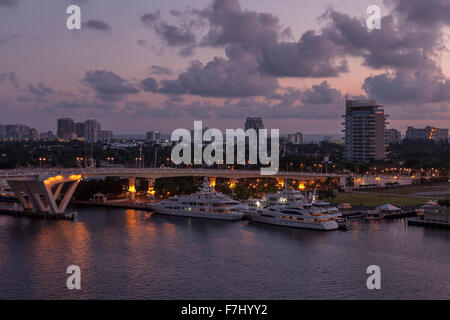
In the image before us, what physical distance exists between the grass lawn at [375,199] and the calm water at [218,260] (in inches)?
313

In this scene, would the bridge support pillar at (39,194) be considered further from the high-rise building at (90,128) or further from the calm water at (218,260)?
the high-rise building at (90,128)

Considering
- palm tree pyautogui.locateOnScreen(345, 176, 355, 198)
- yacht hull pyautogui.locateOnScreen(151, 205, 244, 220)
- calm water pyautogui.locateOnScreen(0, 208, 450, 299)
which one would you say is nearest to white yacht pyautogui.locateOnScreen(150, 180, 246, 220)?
yacht hull pyautogui.locateOnScreen(151, 205, 244, 220)

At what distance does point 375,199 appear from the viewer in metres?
39.6

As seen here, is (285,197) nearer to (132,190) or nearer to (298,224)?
(298,224)

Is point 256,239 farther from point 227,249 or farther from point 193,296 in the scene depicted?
point 193,296

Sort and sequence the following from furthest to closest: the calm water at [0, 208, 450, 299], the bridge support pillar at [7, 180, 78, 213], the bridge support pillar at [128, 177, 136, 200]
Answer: the bridge support pillar at [128, 177, 136, 200] < the bridge support pillar at [7, 180, 78, 213] < the calm water at [0, 208, 450, 299]

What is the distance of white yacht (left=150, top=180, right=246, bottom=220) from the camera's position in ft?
106

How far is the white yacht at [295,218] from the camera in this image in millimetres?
27797

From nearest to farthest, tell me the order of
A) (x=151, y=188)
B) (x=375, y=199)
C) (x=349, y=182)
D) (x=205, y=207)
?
(x=205, y=207) < (x=375, y=199) < (x=151, y=188) < (x=349, y=182)

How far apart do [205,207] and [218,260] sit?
11.8 meters

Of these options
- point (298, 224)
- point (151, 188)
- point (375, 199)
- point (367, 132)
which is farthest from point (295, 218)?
point (367, 132)

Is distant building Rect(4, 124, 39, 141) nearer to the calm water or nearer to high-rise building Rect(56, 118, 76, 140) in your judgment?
high-rise building Rect(56, 118, 76, 140)

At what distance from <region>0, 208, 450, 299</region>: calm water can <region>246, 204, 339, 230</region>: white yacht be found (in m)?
0.57
